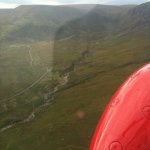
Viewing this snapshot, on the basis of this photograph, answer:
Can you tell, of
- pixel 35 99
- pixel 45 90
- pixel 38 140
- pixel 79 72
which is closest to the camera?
pixel 38 140

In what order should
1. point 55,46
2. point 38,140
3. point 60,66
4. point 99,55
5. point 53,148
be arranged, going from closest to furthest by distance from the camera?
point 53,148 → point 38,140 → point 60,66 → point 99,55 → point 55,46

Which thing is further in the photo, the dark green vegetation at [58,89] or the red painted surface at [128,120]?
the dark green vegetation at [58,89]

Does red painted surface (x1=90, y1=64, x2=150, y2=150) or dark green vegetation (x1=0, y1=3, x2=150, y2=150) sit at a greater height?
red painted surface (x1=90, y1=64, x2=150, y2=150)

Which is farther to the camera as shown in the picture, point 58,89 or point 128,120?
point 58,89

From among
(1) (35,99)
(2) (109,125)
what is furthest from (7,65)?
(2) (109,125)

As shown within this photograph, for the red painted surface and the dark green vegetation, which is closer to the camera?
the red painted surface

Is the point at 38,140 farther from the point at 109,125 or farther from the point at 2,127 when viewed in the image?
the point at 109,125

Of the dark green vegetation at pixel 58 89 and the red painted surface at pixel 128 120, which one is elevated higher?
the red painted surface at pixel 128 120

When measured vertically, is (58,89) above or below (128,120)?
below
